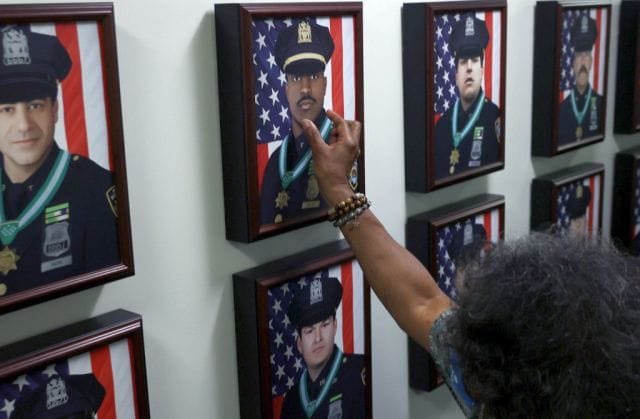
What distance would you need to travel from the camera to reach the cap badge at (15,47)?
110cm

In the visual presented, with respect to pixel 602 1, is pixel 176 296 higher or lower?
lower

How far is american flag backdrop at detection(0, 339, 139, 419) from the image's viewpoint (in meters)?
1.20

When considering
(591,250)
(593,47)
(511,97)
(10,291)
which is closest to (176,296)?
(10,291)

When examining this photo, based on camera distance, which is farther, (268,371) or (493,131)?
(493,131)

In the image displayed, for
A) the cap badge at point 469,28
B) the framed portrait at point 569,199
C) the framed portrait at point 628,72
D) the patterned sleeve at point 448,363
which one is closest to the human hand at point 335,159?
the patterned sleeve at point 448,363

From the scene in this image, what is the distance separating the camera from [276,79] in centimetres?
148

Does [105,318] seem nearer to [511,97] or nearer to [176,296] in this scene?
[176,296]

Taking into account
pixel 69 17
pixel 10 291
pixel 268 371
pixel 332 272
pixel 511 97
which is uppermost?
pixel 69 17

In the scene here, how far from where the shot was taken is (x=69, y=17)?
3.81 ft

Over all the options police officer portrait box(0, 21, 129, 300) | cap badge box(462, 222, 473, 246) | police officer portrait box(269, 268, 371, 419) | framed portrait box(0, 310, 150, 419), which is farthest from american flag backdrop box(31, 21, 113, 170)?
cap badge box(462, 222, 473, 246)

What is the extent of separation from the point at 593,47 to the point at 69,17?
5.73 feet

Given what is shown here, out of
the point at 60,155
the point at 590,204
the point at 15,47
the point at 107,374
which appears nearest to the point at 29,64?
the point at 15,47

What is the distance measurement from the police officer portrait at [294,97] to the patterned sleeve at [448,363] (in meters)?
0.36

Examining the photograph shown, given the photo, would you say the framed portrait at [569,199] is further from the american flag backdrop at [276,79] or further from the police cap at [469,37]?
the american flag backdrop at [276,79]
